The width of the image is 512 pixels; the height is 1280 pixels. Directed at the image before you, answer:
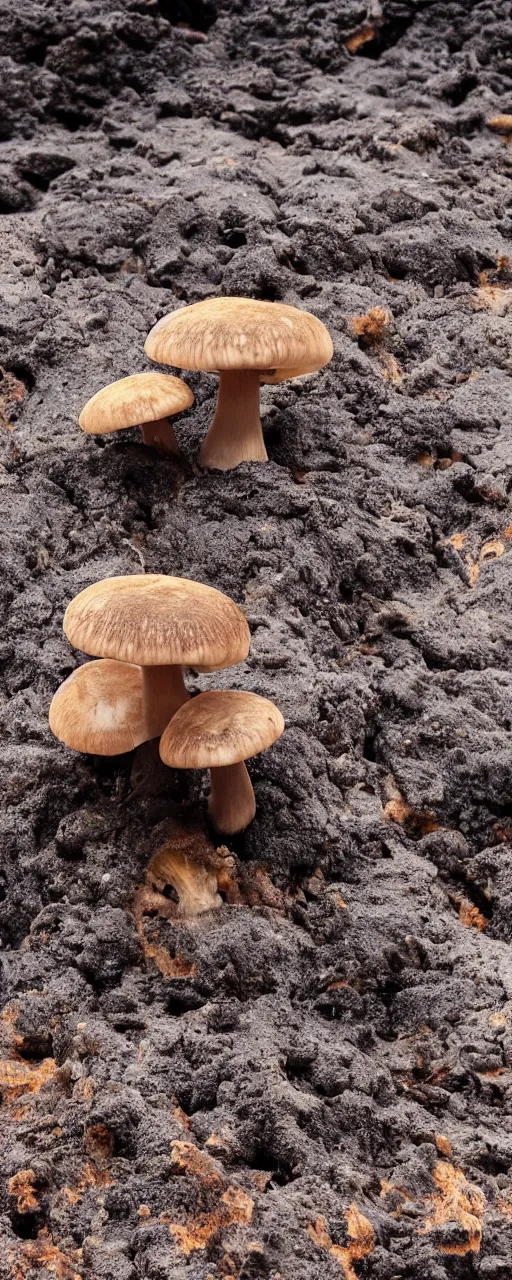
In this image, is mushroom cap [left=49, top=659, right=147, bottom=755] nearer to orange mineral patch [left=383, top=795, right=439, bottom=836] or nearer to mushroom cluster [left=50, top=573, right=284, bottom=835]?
mushroom cluster [left=50, top=573, right=284, bottom=835]

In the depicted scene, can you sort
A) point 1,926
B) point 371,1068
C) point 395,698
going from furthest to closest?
point 395,698 → point 1,926 → point 371,1068

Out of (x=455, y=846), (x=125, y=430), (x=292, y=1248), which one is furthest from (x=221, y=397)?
(x=292, y=1248)

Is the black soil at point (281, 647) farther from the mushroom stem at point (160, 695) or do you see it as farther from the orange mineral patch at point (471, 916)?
the mushroom stem at point (160, 695)

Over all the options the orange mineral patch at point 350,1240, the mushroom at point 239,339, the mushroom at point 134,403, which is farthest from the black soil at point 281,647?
the mushroom at point 239,339

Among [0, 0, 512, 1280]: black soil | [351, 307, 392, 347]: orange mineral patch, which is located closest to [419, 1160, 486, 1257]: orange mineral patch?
[0, 0, 512, 1280]: black soil

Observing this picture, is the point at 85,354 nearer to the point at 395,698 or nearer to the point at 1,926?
the point at 395,698

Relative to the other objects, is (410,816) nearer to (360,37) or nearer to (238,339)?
(238,339)
